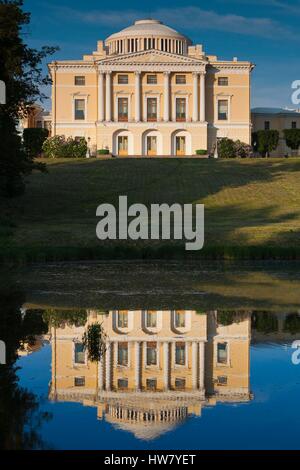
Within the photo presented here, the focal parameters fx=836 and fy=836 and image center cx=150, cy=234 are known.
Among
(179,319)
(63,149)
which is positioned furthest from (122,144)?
(179,319)

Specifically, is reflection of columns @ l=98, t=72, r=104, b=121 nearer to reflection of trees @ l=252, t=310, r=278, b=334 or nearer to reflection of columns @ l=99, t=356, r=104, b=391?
reflection of trees @ l=252, t=310, r=278, b=334

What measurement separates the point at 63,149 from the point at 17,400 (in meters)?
60.7

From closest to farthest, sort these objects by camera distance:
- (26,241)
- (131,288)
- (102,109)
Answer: (131,288) < (26,241) < (102,109)

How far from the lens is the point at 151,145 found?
82.4 metres

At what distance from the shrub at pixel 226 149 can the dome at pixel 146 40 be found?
48.7 ft

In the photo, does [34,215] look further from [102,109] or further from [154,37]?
[154,37]

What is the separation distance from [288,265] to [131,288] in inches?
333

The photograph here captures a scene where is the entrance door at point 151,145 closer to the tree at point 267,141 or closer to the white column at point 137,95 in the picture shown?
the white column at point 137,95

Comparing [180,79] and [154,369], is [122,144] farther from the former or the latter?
[154,369]

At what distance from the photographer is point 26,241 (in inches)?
1250

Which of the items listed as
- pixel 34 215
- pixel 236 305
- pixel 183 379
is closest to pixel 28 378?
pixel 183 379

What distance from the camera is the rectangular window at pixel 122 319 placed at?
16.3 metres

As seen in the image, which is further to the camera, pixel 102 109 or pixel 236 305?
pixel 102 109

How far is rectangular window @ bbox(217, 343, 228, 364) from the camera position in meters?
13.1
